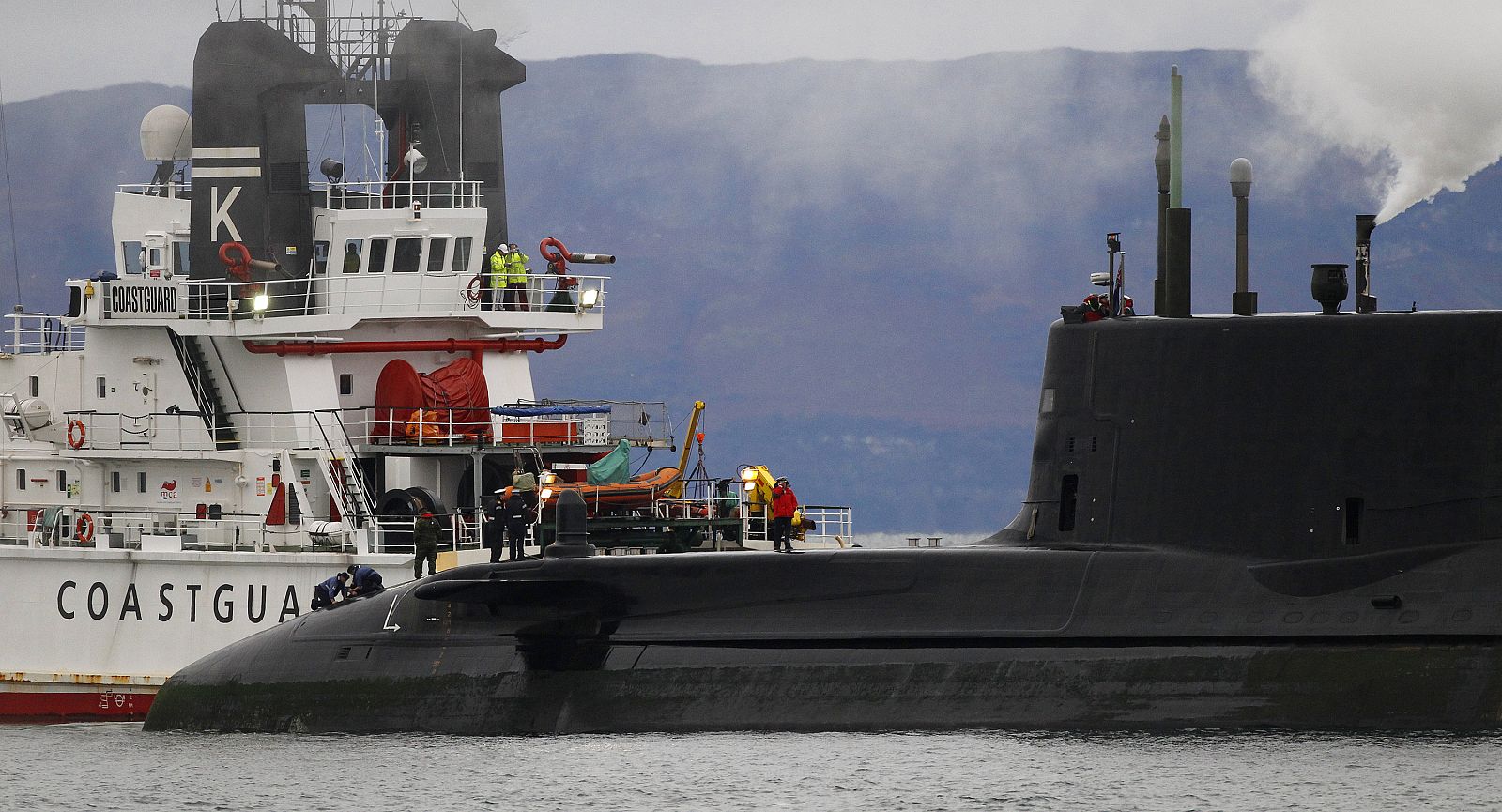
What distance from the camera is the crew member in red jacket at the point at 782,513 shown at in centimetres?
2841

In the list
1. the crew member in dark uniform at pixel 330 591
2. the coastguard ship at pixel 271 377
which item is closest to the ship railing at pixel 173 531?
the coastguard ship at pixel 271 377

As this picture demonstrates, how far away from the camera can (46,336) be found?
1492 inches

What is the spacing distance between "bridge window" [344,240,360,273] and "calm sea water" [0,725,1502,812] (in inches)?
447

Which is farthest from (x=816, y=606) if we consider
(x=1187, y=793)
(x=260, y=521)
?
(x=260, y=521)

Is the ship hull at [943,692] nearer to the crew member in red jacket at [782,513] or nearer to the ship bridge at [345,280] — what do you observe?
the crew member in red jacket at [782,513]

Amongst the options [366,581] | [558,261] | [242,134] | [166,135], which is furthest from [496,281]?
[366,581]

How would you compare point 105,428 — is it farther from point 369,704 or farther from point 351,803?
point 351,803

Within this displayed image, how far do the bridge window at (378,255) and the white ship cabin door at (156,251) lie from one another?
11.3ft

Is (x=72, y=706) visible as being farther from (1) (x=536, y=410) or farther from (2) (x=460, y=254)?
(2) (x=460, y=254)

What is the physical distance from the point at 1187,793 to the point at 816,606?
5126mm

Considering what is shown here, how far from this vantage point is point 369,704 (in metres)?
26.3

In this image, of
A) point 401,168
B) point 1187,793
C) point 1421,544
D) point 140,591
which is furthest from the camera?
point 401,168

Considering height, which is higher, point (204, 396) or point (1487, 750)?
point (204, 396)

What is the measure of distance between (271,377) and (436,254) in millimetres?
3327
